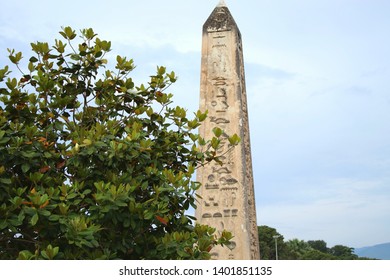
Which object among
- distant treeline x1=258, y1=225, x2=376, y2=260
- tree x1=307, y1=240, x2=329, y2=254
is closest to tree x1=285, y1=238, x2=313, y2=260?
distant treeline x1=258, y1=225, x2=376, y2=260

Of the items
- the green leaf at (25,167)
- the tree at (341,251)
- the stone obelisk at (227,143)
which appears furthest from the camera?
the tree at (341,251)

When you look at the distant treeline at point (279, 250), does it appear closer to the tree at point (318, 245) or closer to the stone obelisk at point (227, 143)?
the tree at point (318, 245)

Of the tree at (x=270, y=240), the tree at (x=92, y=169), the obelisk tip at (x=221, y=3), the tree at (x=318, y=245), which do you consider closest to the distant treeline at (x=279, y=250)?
the tree at (x=270, y=240)

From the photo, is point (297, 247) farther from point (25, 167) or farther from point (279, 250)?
point (25, 167)

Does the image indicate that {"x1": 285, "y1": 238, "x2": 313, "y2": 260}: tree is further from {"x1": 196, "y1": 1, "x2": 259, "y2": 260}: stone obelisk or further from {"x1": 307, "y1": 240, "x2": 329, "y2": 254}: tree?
{"x1": 196, "y1": 1, "x2": 259, "y2": 260}: stone obelisk

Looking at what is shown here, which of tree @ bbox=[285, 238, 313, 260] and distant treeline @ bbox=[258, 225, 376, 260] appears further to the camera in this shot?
→ tree @ bbox=[285, 238, 313, 260]

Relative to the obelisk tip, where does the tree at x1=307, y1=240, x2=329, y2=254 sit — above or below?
above

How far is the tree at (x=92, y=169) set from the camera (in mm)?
5738

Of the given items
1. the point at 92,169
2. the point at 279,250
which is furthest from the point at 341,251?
the point at 92,169

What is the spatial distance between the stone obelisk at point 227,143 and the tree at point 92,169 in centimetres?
307

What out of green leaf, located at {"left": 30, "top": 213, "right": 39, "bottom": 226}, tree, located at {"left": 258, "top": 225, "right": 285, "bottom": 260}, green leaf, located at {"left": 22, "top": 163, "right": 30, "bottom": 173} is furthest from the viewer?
tree, located at {"left": 258, "top": 225, "right": 285, "bottom": 260}

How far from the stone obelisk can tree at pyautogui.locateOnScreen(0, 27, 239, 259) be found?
3074 mm

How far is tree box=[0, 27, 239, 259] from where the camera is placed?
226 inches

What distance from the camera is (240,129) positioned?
1070 centimetres
